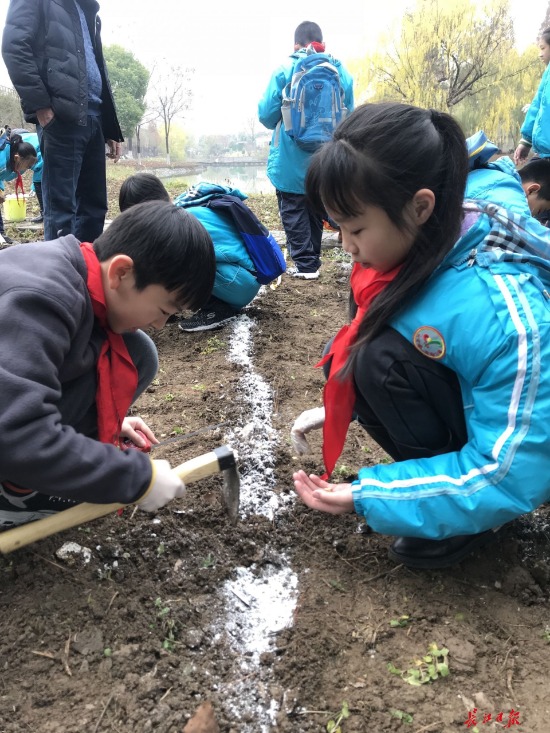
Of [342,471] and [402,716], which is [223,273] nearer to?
[342,471]

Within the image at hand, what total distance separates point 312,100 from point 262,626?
13.6ft

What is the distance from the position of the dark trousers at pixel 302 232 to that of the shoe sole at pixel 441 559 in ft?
11.2

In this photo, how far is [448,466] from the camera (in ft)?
4.78

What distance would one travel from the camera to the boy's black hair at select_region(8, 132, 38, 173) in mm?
6469

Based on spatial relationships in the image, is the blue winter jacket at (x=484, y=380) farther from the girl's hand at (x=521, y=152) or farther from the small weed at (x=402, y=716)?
the girl's hand at (x=521, y=152)

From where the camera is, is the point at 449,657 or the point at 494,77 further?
the point at 494,77

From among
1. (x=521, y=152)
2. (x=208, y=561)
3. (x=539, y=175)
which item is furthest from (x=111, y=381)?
(x=521, y=152)

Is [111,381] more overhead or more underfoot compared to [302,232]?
more overhead

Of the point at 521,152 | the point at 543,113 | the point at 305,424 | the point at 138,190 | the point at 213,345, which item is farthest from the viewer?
the point at 521,152

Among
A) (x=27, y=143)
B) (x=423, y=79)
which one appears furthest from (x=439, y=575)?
(x=423, y=79)

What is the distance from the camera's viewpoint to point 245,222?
364 centimetres

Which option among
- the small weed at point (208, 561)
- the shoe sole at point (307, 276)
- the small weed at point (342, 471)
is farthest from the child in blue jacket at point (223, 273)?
the small weed at point (208, 561)

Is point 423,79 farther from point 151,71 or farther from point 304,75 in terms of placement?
point 151,71

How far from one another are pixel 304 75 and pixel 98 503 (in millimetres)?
4135
